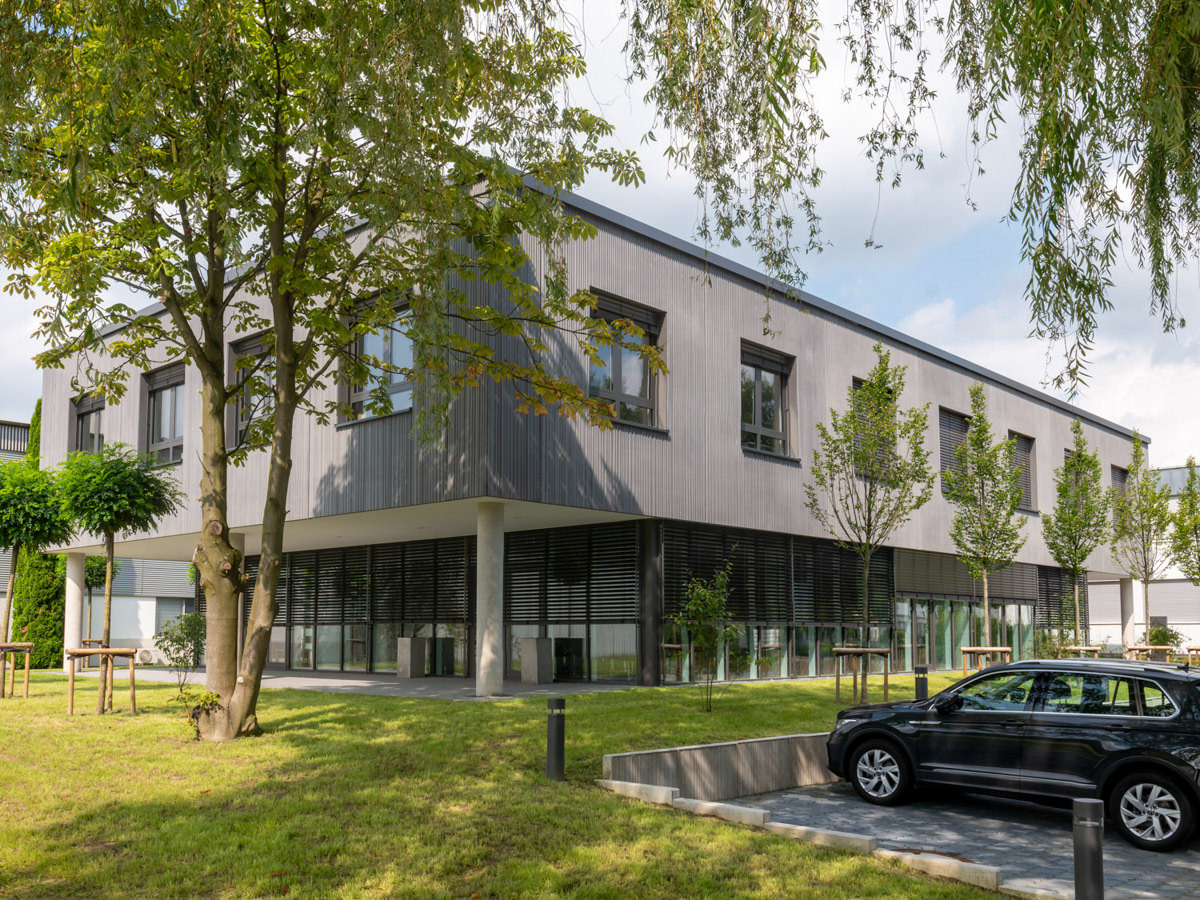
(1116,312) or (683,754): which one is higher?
(1116,312)

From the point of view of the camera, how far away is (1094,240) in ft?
21.7

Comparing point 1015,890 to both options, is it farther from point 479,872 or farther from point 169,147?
point 169,147

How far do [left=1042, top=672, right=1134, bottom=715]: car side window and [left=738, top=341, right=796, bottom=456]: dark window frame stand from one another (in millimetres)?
11460

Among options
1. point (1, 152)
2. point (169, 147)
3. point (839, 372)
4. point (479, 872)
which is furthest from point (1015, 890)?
point (839, 372)

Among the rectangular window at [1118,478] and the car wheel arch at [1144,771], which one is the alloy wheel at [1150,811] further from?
the rectangular window at [1118,478]

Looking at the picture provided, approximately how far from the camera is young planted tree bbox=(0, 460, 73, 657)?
20734 mm

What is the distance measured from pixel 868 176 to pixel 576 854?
530 cm

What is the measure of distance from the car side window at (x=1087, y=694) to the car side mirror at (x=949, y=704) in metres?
0.84

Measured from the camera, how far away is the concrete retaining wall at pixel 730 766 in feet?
33.6

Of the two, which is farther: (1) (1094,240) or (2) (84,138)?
(2) (84,138)

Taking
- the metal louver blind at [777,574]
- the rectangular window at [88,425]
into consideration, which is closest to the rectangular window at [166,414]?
the rectangular window at [88,425]

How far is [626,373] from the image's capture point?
1855cm

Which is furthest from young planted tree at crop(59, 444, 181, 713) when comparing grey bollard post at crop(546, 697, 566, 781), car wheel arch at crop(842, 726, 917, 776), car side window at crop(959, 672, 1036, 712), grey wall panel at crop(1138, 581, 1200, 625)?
grey wall panel at crop(1138, 581, 1200, 625)

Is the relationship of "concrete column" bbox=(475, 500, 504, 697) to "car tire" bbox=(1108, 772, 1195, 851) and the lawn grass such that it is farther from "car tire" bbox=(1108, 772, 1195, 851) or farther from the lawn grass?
"car tire" bbox=(1108, 772, 1195, 851)
